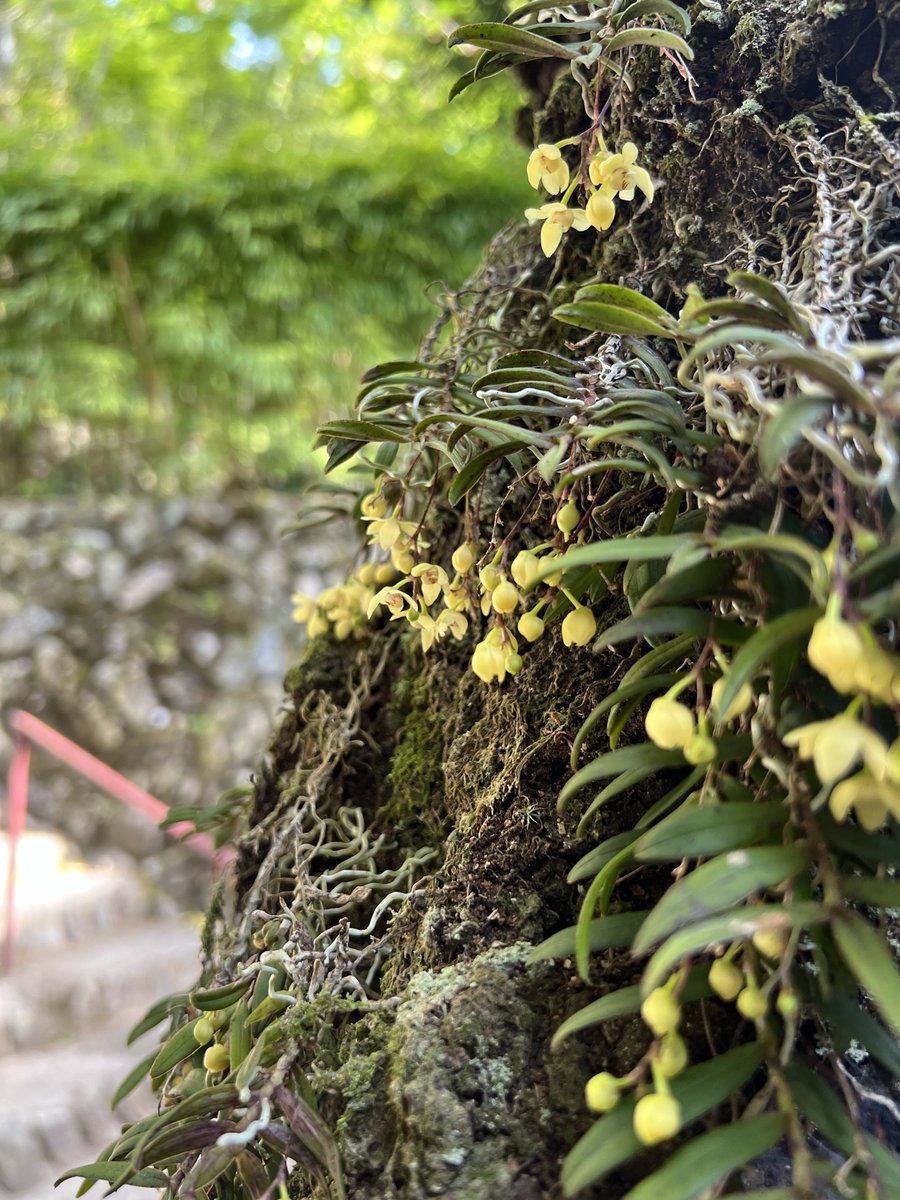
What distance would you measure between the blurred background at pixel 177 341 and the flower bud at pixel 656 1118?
9.59 feet

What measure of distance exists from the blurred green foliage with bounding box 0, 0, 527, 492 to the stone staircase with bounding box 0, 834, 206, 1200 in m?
1.87

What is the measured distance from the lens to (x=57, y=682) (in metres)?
3.36

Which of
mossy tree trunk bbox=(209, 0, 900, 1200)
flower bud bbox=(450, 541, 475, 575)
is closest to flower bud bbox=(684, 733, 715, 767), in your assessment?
mossy tree trunk bbox=(209, 0, 900, 1200)

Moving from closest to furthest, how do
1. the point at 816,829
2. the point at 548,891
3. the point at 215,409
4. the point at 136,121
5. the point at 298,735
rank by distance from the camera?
1. the point at 816,829
2. the point at 548,891
3. the point at 298,735
4. the point at 215,409
5. the point at 136,121

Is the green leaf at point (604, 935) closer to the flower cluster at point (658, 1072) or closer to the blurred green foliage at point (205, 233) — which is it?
the flower cluster at point (658, 1072)

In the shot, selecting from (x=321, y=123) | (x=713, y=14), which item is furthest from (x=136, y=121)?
(x=713, y=14)

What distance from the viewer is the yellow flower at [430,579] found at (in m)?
0.53

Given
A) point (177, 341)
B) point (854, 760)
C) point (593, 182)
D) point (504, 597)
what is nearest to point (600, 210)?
point (593, 182)

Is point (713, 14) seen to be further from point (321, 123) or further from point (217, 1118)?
point (321, 123)

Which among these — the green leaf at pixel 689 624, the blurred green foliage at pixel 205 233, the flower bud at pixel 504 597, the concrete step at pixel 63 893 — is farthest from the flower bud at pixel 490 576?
the blurred green foliage at pixel 205 233

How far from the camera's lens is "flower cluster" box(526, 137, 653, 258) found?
492 millimetres

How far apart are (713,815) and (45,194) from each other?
13.3ft

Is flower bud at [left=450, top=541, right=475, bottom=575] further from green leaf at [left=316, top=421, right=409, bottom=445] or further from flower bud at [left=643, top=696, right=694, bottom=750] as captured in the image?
flower bud at [left=643, top=696, right=694, bottom=750]

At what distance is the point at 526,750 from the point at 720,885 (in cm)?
23
